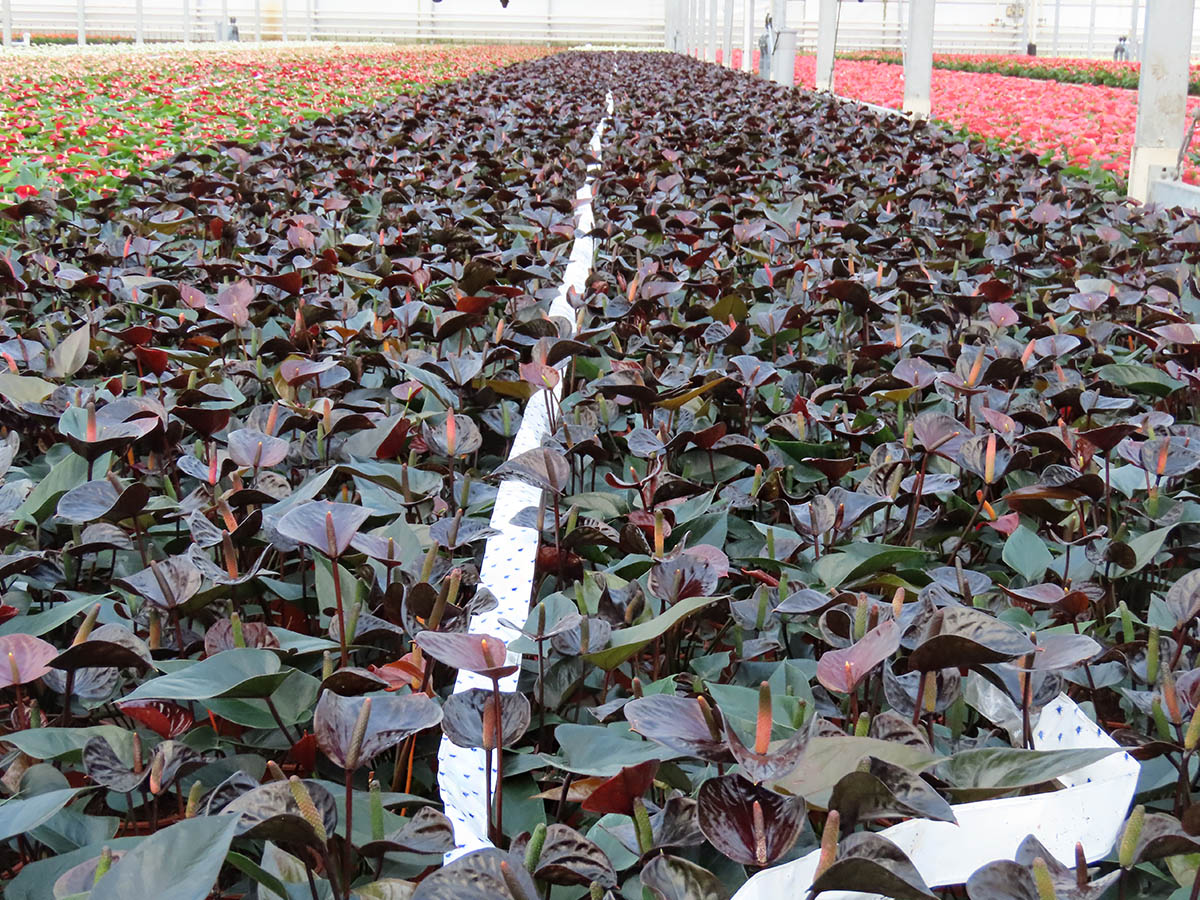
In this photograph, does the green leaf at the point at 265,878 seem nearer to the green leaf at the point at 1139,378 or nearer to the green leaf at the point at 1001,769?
the green leaf at the point at 1001,769

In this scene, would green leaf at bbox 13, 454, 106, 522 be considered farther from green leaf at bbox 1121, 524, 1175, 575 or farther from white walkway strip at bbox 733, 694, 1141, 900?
green leaf at bbox 1121, 524, 1175, 575

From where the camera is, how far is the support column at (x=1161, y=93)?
4.77m

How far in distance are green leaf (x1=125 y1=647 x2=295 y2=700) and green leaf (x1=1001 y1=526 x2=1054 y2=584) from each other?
760mm

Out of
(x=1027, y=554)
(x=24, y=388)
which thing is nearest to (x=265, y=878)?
(x=1027, y=554)

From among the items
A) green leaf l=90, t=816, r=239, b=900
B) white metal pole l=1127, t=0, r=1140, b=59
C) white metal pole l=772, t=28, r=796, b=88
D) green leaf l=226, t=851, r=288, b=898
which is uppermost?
white metal pole l=1127, t=0, r=1140, b=59

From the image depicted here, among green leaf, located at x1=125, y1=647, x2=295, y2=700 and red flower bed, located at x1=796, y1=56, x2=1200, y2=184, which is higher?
red flower bed, located at x1=796, y1=56, x2=1200, y2=184

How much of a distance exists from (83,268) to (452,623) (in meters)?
2.02

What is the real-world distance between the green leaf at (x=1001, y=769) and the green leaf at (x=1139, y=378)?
1157mm

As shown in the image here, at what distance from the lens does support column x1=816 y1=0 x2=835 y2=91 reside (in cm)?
1319

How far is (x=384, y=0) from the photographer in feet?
125

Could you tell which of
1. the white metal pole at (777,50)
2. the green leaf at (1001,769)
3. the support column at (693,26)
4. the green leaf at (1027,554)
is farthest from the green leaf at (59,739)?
the support column at (693,26)

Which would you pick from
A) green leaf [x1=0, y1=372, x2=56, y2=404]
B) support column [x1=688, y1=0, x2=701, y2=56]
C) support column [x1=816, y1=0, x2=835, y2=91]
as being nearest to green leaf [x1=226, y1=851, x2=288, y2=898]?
green leaf [x1=0, y1=372, x2=56, y2=404]

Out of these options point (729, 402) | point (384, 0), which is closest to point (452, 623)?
point (729, 402)

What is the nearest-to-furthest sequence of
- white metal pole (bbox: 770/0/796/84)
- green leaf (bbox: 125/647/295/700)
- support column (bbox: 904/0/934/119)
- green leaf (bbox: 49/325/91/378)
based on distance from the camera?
green leaf (bbox: 125/647/295/700) < green leaf (bbox: 49/325/91/378) < support column (bbox: 904/0/934/119) < white metal pole (bbox: 770/0/796/84)
